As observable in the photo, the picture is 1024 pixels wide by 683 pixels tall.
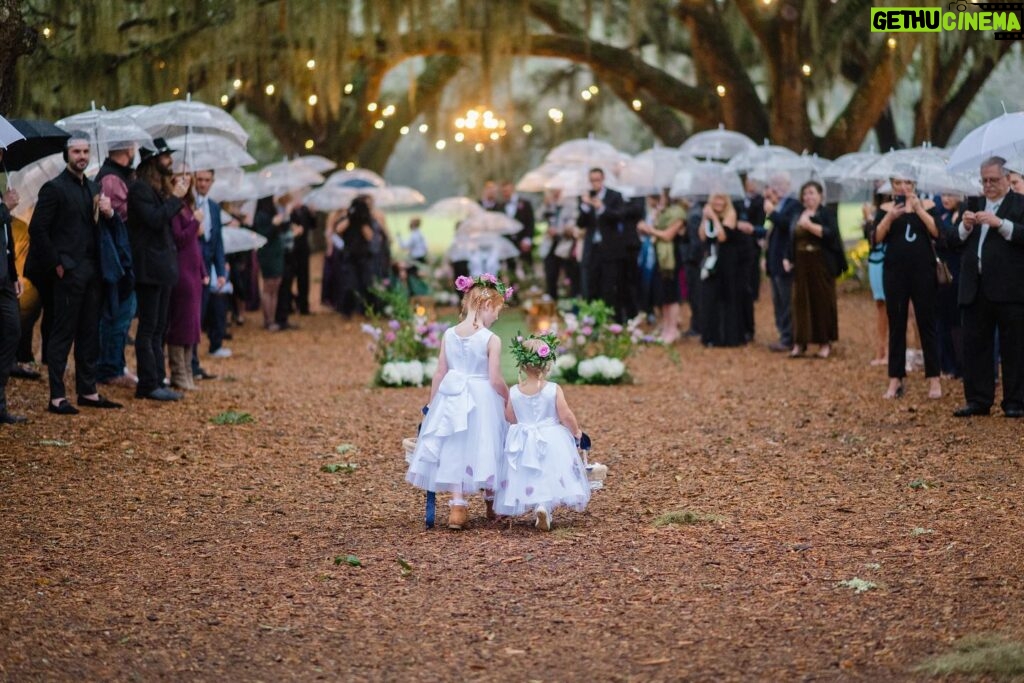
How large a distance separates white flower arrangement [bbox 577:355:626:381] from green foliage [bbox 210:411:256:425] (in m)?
3.21

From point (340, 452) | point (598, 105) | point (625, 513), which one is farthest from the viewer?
point (598, 105)

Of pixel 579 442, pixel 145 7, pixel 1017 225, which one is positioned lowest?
pixel 579 442

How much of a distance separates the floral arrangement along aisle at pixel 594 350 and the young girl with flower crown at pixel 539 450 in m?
5.37

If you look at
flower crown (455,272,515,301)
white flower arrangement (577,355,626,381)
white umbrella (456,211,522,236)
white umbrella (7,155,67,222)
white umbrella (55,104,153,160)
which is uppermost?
white umbrella (55,104,153,160)

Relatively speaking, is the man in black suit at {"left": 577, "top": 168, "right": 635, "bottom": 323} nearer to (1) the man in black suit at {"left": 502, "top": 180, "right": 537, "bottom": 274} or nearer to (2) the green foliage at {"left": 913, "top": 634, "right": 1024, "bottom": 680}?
(1) the man in black suit at {"left": 502, "top": 180, "right": 537, "bottom": 274}

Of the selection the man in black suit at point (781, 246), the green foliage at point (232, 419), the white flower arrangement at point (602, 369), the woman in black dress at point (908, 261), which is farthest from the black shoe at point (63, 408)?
the man in black suit at point (781, 246)

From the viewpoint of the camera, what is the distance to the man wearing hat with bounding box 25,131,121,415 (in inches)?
366

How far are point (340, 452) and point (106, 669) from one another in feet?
14.0

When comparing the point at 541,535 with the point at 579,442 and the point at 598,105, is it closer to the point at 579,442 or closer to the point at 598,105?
the point at 579,442

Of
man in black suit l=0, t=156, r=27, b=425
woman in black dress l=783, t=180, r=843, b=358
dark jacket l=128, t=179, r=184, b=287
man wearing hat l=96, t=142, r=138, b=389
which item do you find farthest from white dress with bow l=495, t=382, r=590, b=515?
woman in black dress l=783, t=180, r=843, b=358

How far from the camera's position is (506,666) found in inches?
189

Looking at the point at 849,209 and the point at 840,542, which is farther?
the point at 849,209

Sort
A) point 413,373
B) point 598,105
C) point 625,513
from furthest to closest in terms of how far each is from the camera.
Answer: point 598,105 < point 413,373 < point 625,513

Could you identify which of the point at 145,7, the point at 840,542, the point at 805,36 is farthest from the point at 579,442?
the point at 805,36
